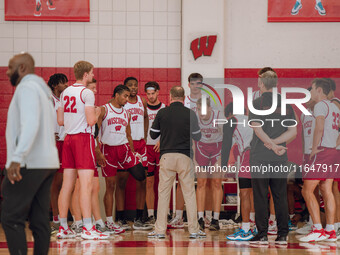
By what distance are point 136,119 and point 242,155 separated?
168cm

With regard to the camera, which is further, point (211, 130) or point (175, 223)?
point (175, 223)

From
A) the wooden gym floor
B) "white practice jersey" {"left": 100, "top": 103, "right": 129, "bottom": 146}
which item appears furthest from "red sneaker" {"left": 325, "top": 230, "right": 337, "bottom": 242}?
"white practice jersey" {"left": 100, "top": 103, "right": 129, "bottom": 146}

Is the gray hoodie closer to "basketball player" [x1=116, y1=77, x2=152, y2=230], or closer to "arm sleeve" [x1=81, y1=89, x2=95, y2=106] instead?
"arm sleeve" [x1=81, y1=89, x2=95, y2=106]

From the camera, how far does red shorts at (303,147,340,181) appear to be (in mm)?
6125

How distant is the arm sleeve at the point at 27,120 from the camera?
12.0 ft

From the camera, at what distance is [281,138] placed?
5.80 meters

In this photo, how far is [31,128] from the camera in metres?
3.70

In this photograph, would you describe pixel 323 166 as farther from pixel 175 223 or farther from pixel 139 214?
pixel 139 214

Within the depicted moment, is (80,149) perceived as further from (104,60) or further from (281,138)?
(104,60)

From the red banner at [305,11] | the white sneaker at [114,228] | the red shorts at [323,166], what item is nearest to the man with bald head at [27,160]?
the white sneaker at [114,228]

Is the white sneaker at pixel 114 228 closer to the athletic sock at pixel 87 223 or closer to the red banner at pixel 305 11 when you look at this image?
the athletic sock at pixel 87 223

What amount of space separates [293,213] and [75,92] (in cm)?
365

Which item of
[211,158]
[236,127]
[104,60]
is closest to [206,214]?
[211,158]

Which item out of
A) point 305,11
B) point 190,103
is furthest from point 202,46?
point 305,11
